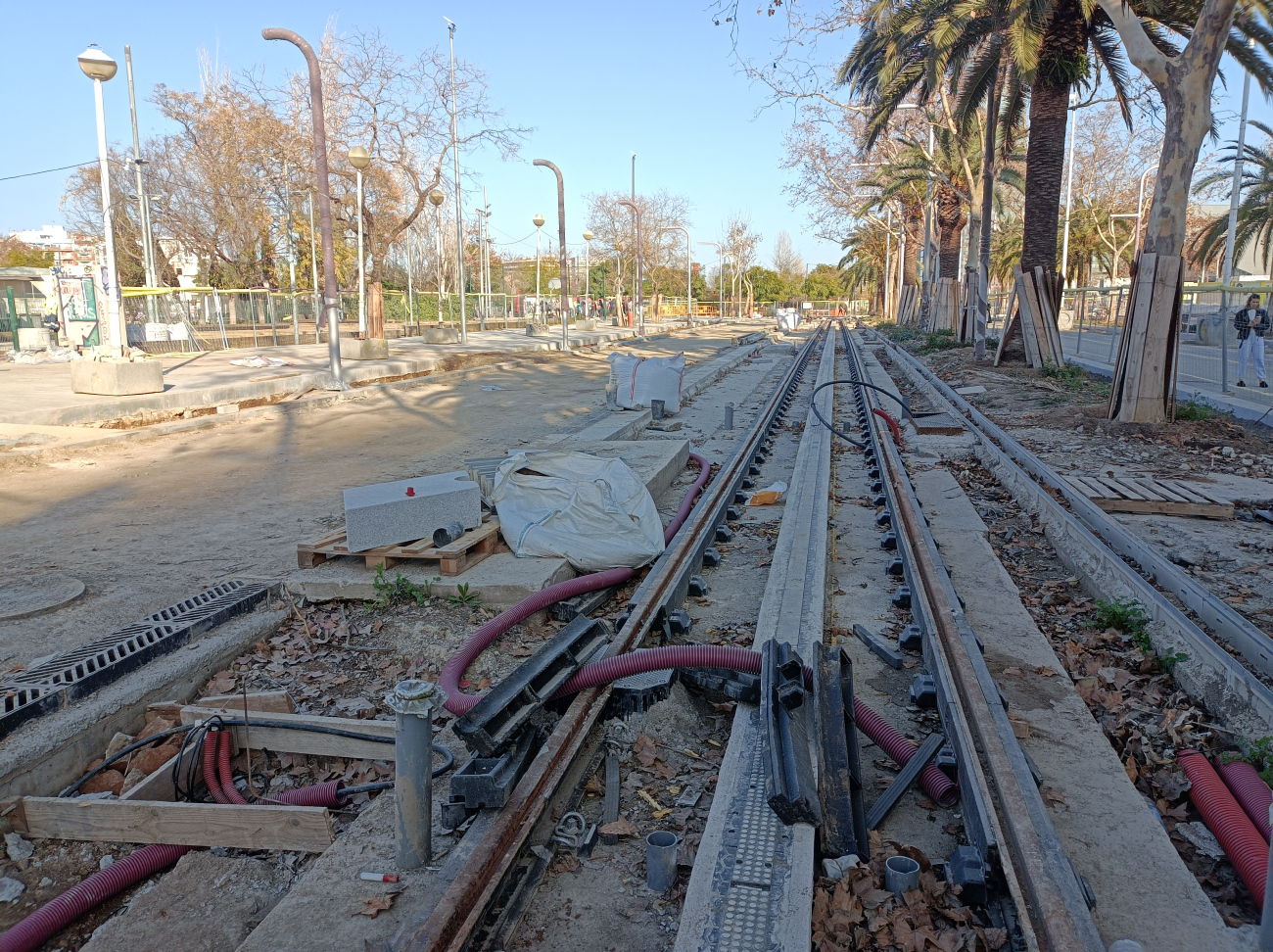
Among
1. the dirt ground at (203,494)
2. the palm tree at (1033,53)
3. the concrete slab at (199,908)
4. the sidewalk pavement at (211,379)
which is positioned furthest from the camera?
the palm tree at (1033,53)

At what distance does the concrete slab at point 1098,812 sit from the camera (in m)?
2.77

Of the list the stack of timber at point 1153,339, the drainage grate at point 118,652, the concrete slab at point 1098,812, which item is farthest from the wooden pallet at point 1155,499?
the drainage grate at point 118,652

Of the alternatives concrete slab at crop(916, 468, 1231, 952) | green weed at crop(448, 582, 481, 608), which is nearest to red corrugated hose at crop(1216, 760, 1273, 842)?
concrete slab at crop(916, 468, 1231, 952)

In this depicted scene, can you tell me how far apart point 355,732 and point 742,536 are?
13.5ft

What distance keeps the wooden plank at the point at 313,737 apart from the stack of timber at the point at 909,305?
4837 cm

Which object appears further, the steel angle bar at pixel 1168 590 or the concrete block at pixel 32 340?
the concrete block at pixel 32 340

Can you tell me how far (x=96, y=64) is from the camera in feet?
45.2

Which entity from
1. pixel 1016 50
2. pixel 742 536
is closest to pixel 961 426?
pixel 742 536

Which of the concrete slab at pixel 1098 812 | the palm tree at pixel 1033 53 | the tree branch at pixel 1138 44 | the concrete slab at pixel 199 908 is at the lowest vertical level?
the concrete slab at pixel 199 908

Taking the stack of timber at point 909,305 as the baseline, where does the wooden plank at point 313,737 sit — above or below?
below

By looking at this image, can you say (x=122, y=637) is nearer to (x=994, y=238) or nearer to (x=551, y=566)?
(x=551, y=566)

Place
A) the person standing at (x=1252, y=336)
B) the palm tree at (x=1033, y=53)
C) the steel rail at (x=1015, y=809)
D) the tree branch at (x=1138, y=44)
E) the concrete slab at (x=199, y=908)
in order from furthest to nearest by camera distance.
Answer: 1. the palm tree at (x=1033, y=53)
2. the person standing at (x=1252, y=336)
3. the tree branch at (x=1138, y=44)
4. the concrete slab at (x=199, y=908)
5. the steel rail at (x=1015, y=809)

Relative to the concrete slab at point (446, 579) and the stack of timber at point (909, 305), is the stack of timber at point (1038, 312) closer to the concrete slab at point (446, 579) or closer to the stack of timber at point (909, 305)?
the concrete slab at point (446, 579)

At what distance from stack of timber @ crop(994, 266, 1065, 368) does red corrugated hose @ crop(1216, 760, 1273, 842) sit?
17437mm
